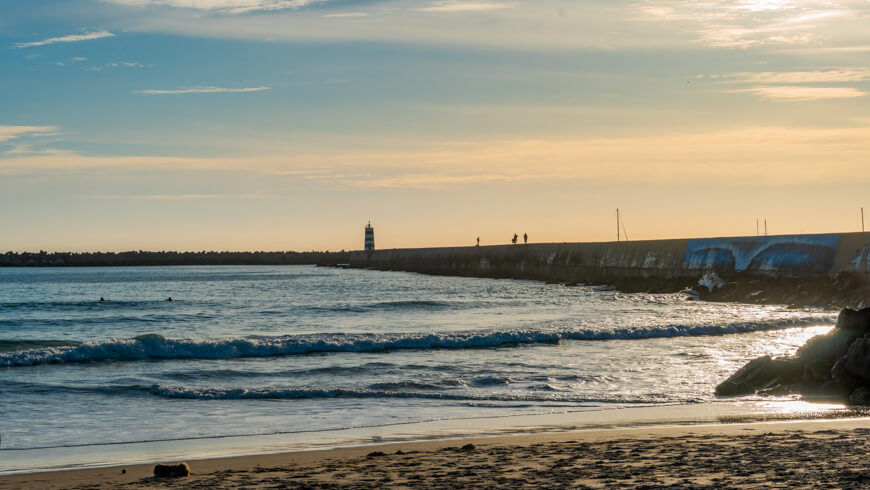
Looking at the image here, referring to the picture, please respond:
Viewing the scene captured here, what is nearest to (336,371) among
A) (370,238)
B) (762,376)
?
(762,376)

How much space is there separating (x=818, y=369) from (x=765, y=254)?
24.7 m

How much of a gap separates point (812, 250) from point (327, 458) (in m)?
29.6

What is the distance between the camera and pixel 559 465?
748cm

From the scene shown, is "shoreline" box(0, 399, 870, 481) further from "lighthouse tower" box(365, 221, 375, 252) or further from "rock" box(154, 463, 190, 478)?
"lighthouse tower" box(365, 221, 375, 252)

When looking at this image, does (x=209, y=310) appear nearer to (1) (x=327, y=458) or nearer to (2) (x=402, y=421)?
(2) (x=402, y=421)

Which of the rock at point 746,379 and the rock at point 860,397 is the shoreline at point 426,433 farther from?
the rock at point 746,379

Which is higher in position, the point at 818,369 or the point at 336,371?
the point at 818,369

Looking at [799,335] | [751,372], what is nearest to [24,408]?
[751,372]

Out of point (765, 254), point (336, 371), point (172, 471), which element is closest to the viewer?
point (172, 471)

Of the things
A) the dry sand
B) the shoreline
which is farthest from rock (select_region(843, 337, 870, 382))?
the dry sand

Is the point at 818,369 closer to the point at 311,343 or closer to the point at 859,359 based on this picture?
the point at 859,359

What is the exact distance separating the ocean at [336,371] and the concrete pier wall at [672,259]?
341 centimetres

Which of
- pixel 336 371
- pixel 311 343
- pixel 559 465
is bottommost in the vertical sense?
pixel 336 371

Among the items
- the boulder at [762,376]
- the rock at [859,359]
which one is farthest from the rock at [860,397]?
the boulder at [762,376]
